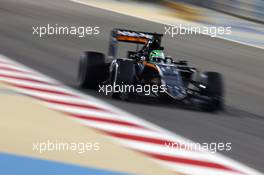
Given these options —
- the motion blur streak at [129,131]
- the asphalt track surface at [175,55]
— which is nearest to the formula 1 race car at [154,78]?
the asphalt track surface at [175,55]

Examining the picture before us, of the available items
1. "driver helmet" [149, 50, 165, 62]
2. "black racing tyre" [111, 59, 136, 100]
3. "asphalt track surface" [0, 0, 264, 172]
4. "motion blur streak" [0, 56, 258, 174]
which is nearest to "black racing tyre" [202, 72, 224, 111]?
"asphalt track surface" [0, 0, 264, 172]

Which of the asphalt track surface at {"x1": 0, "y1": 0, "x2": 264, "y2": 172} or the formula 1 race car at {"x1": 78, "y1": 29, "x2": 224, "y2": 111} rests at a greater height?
the formula 1 race car at {"x1": 78, "y1": 29, "x2": 224, "y2": 111}

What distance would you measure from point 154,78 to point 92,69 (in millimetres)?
875

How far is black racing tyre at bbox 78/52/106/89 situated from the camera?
1005cm

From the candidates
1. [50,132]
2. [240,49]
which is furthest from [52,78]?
[240,49]

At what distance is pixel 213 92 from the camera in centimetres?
973

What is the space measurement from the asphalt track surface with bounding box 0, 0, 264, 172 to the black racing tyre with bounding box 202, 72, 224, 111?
0.11 m

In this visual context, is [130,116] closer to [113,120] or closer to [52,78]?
[113,120]

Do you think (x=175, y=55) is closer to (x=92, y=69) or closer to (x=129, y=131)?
(x=92, y=69)

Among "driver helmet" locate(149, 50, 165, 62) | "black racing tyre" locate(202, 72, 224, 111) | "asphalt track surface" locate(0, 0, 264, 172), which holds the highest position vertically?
"driver helmet" locate(149, 50, 165, 62)

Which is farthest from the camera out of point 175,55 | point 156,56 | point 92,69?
point 175,55

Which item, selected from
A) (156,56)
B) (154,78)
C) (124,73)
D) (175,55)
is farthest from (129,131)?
(175,55)

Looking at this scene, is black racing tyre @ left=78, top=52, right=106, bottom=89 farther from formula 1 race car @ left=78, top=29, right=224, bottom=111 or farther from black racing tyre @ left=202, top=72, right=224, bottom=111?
black racing tyre @ left=202, top=72, right=224, bottom=111

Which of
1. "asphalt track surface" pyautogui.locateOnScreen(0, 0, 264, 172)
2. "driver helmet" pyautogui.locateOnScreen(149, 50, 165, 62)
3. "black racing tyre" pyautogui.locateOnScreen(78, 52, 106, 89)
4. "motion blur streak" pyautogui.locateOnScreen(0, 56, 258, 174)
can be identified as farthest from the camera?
"black racing tyre" pyautogui.locateOnScreen(78, 52, 106, 89)
